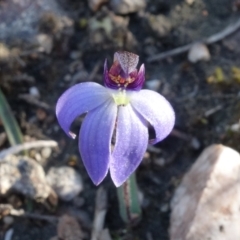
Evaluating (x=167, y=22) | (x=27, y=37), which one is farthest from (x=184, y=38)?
(x=27, y=37)

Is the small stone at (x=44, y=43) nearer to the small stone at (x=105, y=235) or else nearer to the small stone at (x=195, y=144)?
the small stone at (x=195, y=144)

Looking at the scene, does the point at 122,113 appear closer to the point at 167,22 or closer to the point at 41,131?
the point at 41,131

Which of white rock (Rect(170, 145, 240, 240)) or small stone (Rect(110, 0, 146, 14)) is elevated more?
small stone (Rect(110, 0, 146, 14))

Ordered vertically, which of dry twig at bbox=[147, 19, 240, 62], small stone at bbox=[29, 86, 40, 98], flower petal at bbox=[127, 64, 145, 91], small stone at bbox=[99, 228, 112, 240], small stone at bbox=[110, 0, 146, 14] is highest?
flower petal at bbox=[127, 64, 145, 91]

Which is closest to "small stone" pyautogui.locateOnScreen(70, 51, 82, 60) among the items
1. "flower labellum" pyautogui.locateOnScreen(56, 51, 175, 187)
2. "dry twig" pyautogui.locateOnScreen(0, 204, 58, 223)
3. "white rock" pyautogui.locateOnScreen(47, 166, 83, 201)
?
"white rock" pyautogui.locateOnScreen(47, 166, 83, 201)

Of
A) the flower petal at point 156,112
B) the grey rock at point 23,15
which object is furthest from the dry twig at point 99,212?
the grey rock at point 23,15

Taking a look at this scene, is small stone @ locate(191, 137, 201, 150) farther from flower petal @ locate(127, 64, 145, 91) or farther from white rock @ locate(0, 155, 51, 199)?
flower petal @ locate(127, 64, 145, 91)

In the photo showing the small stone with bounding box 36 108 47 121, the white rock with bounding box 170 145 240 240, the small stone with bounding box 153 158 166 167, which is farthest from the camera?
the small stone with bounding box 36 108 47 121

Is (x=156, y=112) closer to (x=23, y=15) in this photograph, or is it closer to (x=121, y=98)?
(x=121, y=98)
